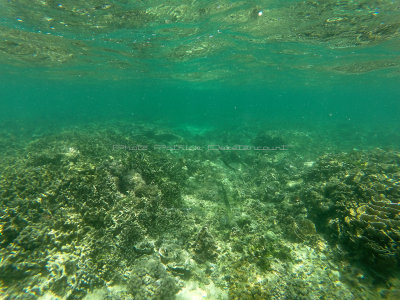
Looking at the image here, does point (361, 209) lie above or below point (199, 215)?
above

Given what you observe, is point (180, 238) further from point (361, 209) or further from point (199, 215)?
point (361, 209)

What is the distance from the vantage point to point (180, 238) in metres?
6.53

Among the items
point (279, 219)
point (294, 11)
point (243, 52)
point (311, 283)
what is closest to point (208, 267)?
point (311, 283)

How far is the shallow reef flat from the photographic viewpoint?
16.2 ft

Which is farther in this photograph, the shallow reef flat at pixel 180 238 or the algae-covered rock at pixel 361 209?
the algae-covered rock at pixel 361 209

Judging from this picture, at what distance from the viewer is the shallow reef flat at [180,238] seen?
4.94 m

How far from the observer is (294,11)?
536 inches

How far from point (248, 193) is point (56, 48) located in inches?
1048

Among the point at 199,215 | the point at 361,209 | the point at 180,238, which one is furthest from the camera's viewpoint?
the point at 199,215

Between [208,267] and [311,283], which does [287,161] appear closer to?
[311,283]

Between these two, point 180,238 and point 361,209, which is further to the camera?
point 180,238

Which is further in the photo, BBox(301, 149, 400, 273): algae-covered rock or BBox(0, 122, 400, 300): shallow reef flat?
BBox(301, 149, 400, 273): algae-covered rock

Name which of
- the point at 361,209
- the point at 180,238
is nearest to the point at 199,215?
the point at 180,238

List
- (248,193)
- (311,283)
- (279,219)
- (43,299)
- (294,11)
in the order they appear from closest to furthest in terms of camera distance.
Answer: (43,299) < (311,283) < (279,219) < (248,193) < (294,11)
